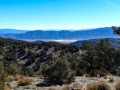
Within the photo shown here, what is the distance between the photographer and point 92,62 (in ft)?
128

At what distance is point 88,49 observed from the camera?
41500 millimetres

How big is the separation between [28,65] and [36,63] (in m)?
3.67

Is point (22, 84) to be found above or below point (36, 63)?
above

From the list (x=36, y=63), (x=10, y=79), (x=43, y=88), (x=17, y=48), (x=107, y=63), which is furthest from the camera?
(x=17, y=48)

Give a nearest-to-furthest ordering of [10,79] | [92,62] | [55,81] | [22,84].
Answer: [22,84] → [55,81] → [10,79] → [92,62]

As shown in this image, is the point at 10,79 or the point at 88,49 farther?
the point at 88,49

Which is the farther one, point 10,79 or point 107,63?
point 107,63

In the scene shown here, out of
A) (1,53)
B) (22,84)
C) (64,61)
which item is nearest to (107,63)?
(64,61)

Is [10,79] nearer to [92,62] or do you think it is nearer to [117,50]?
[92,62]

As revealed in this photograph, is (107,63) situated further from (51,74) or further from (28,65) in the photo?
(28,65)

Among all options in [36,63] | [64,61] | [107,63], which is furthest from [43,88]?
[36,63]

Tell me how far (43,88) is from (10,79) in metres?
6.38

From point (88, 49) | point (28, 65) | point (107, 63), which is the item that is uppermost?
point (88, 49)

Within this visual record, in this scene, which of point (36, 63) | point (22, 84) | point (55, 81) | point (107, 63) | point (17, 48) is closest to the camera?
point (22, 84)
